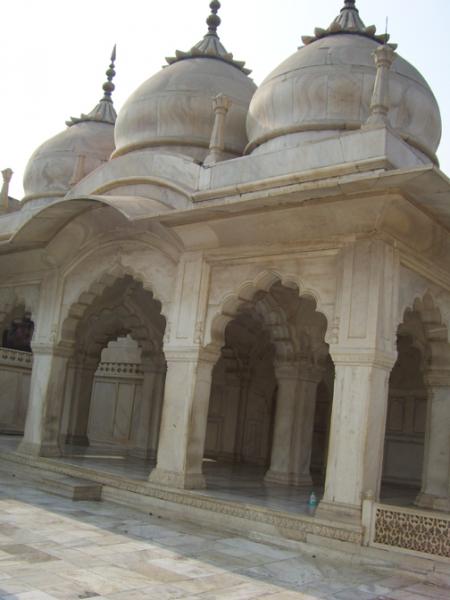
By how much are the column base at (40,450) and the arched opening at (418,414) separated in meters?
4.84

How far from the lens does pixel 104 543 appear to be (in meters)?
6.09

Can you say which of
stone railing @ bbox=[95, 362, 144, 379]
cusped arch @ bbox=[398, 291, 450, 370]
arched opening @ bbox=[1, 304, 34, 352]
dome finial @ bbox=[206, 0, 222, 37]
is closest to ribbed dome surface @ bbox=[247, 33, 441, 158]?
cusped arch @ bbox=[398, 291, 450, 370]

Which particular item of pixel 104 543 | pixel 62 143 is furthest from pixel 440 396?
pixel 62 143

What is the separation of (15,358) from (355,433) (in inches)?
440

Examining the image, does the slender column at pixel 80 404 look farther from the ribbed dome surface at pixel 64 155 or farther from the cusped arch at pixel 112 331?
the ribbed dome surface at pixel 64 155

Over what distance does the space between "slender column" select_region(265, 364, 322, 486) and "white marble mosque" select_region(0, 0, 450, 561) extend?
0.03 meters

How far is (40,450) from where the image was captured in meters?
10.1

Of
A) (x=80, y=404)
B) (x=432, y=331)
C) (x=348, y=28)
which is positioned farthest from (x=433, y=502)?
(x=80, y=404)

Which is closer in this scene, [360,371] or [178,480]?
[360,371]

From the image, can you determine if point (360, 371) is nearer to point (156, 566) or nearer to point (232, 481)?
point (156, 566)

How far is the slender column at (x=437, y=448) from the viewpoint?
27.5ft

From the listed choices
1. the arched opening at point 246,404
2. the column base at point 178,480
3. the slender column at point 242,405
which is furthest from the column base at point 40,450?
the slender column at point 242,405

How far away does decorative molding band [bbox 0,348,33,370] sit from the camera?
1580 cm

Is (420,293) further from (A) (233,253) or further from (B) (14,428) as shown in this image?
(B) (14,428)
